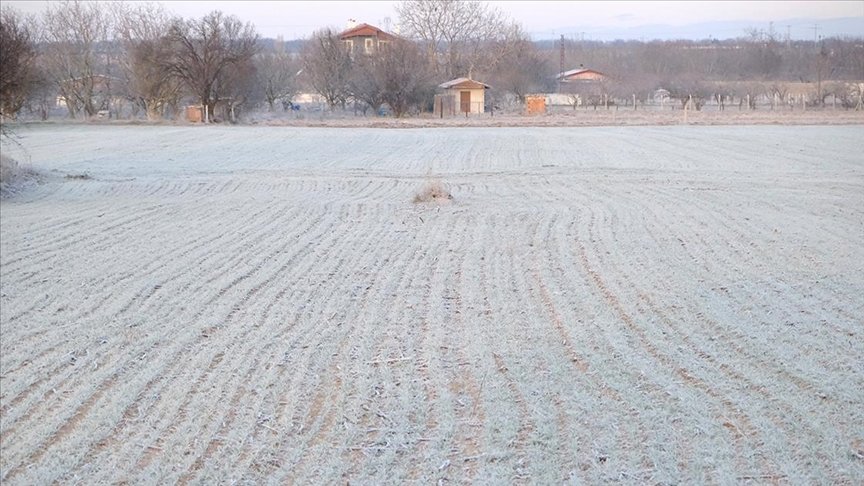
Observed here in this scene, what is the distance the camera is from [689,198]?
16844 millimetres

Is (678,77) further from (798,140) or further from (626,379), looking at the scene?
(626,379)

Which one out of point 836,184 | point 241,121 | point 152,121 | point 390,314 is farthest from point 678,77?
point 390,314

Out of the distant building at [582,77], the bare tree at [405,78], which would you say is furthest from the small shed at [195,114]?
the distant building at [582,77]

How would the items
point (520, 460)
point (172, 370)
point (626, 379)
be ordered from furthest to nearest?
point (172, 370), point (626, 379), point (520, 460)

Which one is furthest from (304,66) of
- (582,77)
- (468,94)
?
(582,77)

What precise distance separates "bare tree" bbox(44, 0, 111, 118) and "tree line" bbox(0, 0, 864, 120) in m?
0.08

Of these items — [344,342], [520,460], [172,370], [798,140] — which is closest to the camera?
[520,460]

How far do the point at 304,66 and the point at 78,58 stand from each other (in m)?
19.7

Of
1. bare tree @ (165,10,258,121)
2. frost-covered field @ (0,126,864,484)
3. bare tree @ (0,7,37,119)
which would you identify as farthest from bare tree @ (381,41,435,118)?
frost-covered field @ (0,126,864,484)

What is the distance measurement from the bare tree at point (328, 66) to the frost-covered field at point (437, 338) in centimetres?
3298

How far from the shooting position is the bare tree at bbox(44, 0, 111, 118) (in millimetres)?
60875

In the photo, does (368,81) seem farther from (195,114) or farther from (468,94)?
(195,114)

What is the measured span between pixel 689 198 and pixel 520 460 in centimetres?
1211

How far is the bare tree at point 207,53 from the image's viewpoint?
55219 millimetres
